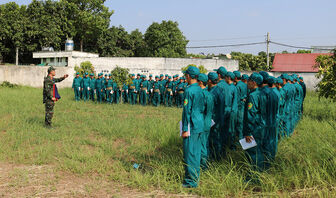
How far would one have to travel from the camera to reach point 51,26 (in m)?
33.9

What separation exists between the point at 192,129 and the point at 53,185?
93.3 inches

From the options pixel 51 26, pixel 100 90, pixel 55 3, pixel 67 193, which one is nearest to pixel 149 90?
pixel 100 90

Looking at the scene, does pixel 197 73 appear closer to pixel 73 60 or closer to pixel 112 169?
pixel 112 169

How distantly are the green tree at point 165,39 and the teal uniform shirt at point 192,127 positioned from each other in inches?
1574

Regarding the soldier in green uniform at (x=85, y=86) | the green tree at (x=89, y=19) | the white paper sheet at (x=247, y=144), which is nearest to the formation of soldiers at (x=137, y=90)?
the soldier in green uniform at (x=85, y=86)

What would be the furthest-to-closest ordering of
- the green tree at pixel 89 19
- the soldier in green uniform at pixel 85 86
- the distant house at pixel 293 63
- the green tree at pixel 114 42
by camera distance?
the green tree at pixel 114 42, the green tree at pixel 89 19, the distant house at pixel 293 63, the soldier in green uniform at pixel 85 86

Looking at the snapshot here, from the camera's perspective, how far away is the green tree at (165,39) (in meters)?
45.0

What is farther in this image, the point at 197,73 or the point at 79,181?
the point at 79,181

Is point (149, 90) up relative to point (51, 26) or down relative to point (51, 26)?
down

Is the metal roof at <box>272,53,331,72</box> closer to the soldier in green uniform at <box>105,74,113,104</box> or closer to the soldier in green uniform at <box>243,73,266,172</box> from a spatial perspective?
the soldier in green uniform at <box>105,74,113,104</box>

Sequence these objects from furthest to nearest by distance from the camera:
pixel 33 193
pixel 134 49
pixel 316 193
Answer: pixel 134 49, pixel 33 193, pixel 316 193

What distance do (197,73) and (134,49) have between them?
42607mm

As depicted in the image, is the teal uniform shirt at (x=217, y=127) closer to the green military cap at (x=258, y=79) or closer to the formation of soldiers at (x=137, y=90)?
the green military cap at (x=258, y=79)

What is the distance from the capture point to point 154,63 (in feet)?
81.6
